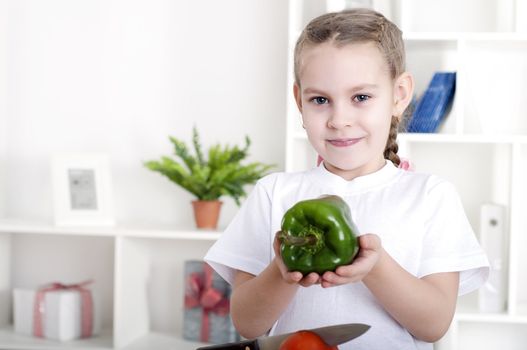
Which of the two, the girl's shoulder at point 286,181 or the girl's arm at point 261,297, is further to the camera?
the girl's shoulder at point 286,181

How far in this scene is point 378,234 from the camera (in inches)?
54.1

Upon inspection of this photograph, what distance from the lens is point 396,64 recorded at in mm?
1395

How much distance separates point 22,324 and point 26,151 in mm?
720

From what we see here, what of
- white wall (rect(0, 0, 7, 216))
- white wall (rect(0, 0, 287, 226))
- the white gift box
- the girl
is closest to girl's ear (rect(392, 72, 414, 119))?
the girl

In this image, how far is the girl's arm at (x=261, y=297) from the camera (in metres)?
1.27

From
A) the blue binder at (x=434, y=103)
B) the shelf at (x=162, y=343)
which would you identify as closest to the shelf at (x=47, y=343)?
the shelf at (x=162, y=343)

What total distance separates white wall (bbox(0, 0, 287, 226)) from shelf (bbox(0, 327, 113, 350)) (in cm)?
50

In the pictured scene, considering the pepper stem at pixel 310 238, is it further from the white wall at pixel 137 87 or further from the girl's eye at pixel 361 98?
the white wall at pixel 137 87

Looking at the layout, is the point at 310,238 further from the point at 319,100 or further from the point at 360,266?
the point at 319,100

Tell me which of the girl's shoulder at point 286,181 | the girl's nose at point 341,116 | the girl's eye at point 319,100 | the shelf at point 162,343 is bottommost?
the shelf at point 162,343

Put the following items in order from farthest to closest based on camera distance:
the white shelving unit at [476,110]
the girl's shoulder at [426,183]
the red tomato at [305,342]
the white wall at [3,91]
→ 1. the white wall at [3,91]
2. the white shelving unit at [476,110]
3. the girl's shoulder at [426,183]
4. the red tomato at [305,342]

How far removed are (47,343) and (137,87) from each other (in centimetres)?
106

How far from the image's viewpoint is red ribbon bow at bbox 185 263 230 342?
3.04 meters

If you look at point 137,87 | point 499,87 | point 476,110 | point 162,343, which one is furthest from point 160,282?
point 499,87
